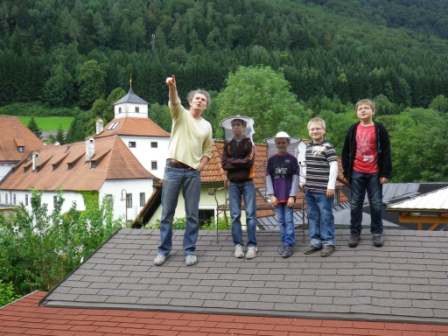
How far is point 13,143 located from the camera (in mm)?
63000

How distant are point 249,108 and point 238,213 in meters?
42.2

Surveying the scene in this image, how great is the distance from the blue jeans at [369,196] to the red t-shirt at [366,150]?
0.09m

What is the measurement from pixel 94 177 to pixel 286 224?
38091 mm

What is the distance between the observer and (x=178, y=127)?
7184 millimetres

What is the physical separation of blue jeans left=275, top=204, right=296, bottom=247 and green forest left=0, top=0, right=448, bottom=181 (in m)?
45.1

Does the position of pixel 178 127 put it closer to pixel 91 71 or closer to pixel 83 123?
pixel 83 123

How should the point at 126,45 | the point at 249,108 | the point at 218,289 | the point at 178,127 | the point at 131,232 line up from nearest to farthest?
the point at 218,289 < the point at 178,127 < the point at 131,232 < the point at 249,108 < the point at 126,45

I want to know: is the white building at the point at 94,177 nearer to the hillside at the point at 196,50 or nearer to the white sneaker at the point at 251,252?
the white sneaker at the point at 251,252

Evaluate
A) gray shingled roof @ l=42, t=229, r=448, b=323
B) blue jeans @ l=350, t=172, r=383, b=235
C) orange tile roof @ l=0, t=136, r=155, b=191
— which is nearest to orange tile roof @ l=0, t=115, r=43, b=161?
orange tile roof @ l=0, t=136, r=155, b=191

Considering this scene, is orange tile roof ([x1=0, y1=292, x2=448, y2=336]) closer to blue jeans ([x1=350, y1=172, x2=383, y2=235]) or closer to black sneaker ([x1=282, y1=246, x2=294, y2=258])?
black sneaker ([x1=282, y1=246, x2=294, y2=258])

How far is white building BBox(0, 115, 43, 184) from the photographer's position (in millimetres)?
60750

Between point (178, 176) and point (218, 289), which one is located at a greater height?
point (178, 176)

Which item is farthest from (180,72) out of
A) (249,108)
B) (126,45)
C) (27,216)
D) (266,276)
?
(266,276)

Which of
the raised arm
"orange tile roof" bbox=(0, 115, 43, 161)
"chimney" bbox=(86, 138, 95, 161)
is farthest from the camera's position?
"orange tile roof" bbox=(0, 115, 43, 161)
